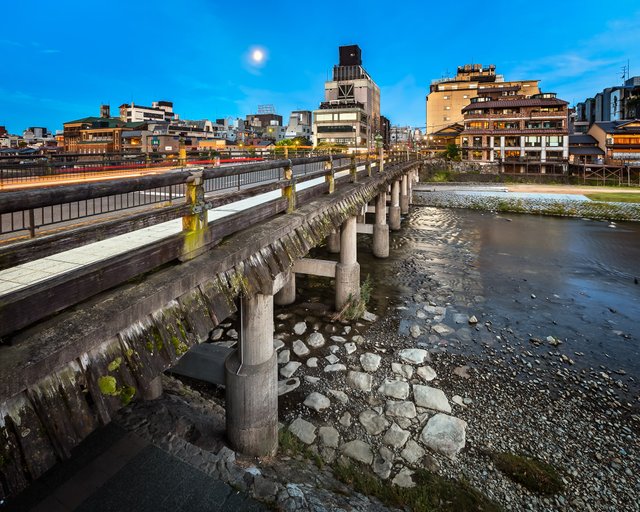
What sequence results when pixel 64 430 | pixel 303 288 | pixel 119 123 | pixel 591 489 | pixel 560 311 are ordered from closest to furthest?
pixel 64 430 < pixel 591 489 < pixel 560 311 < pixel 303 288 < pixel 119 123

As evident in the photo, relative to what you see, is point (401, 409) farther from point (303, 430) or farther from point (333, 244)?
point (333, 244)

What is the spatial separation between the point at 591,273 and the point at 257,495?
2113cm

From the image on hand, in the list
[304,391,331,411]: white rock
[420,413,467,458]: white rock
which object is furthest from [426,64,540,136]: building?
[420,413,467,458]: white rock

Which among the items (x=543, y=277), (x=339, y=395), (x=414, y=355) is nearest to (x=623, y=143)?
(x=543, y=277)

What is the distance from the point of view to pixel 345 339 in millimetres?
11406

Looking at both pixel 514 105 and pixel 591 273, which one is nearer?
pixel 591 273

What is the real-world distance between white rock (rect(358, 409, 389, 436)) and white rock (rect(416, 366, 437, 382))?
1937 millimetres

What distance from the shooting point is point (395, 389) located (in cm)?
868

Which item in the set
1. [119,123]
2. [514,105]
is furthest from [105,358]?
[119,123]

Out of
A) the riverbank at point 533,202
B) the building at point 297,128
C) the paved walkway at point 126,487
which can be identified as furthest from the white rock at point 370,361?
the building at point 297,128

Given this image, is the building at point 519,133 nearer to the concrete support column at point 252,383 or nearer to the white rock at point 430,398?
the white rock at point 430,398

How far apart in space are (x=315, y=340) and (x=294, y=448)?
4.55m

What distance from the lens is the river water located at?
11.4 m

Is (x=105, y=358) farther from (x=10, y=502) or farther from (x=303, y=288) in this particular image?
(x=303, y=288)
